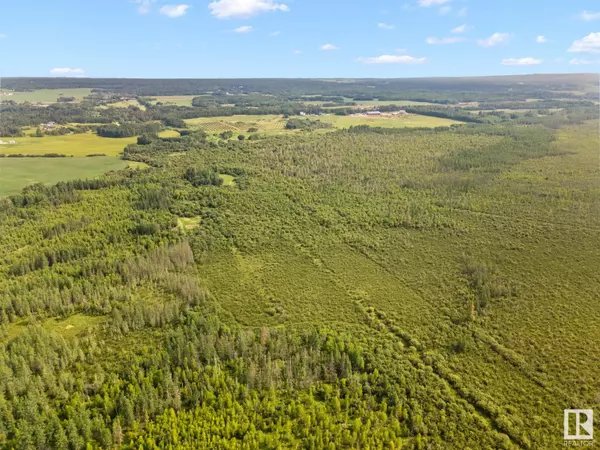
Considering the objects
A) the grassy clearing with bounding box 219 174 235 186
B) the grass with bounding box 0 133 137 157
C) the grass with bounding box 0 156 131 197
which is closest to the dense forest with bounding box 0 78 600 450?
the grassy clearing with bounding box 219 174 235 186

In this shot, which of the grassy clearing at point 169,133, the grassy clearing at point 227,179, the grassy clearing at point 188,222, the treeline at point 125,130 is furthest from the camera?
the grassy clearing at point 169,133

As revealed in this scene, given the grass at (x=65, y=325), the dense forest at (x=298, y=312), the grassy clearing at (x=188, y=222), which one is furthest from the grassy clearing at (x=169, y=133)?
the grass at (x=65, y=325)

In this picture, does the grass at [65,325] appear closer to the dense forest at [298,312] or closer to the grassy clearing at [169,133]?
the dense forest at [298,312]

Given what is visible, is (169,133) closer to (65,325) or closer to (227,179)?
(227,179)

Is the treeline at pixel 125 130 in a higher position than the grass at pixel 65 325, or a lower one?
higher

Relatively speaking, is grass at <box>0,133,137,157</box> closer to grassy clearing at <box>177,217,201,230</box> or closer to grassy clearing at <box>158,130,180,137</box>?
grassy clearing at <box>158,130,180,137</box>

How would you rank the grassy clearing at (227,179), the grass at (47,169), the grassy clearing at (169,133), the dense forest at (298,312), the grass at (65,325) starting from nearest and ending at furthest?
the dense forest at (298,312), the grass at (65,325), the grass at (47,169), the grassy clearing at (227,179), the grassy clearing at (169,133)

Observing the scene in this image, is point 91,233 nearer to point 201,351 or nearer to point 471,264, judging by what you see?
point 201,351
